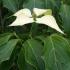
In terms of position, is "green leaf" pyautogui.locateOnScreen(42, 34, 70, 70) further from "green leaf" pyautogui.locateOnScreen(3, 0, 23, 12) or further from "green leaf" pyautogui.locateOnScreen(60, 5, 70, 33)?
"green leaf" pyautogui.locateOnScreen(3, 0, 23, 12)

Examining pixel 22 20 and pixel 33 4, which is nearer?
pixel 22 20

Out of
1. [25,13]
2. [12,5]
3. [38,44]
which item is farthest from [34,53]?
[12,5]

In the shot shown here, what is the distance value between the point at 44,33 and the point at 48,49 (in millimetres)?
201

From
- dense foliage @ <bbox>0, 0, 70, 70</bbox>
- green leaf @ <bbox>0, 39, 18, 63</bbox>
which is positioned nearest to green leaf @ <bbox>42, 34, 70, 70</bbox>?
dense foliage @ <bbox>0, 0, 70, 70</bbox>

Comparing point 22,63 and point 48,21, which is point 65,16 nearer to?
point 48,21

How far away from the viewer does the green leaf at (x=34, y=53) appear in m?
1.05

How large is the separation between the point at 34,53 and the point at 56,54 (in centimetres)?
9

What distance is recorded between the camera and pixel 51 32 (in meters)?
1.19

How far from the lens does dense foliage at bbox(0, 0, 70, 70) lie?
40.1 inches

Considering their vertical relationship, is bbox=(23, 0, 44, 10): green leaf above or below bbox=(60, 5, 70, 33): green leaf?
above

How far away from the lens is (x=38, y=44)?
1086 millimetres

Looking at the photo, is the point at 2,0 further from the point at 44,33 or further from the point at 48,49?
the point at 48,49

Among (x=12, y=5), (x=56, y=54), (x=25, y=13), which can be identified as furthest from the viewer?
(x=12, y=5)

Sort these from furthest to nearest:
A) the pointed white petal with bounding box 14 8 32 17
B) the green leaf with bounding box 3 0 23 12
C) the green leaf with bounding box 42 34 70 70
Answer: the green leaf with bounding box 3 0 23 12 < the pointed white petal with bounding box 14 8 32 17 < the green leaf with bounding box 42 34 70 70
